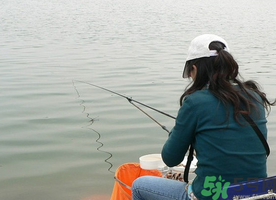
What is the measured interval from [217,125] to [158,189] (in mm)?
501

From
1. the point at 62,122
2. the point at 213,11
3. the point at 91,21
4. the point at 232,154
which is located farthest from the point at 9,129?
the point at 213,11

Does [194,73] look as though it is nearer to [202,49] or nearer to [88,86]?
[202,49]

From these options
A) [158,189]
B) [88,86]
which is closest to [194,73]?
[158,189]

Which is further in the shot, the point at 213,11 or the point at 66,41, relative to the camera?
the point at 213,11

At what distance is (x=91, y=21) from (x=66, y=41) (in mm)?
5232

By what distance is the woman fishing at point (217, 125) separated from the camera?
2.32 meters

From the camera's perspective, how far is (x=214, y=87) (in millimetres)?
2377

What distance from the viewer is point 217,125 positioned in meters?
2.31

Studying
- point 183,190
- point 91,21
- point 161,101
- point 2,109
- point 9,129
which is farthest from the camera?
point 91,21

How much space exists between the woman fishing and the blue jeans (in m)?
0.05

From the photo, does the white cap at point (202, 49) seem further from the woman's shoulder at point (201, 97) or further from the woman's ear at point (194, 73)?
the woman's shoulder at point (201, 97)

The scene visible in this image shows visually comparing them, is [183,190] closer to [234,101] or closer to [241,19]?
[234,101]

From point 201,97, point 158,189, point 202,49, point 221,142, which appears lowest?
point 158,189

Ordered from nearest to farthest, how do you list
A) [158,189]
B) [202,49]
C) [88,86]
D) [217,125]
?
[217,125] → [202,49] → [158,189] → [88,86]
